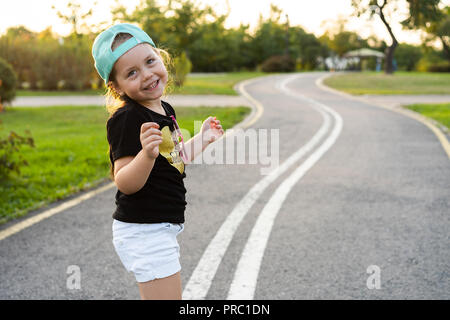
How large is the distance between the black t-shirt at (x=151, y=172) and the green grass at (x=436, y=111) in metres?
11.6

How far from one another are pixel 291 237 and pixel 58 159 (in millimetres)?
5600

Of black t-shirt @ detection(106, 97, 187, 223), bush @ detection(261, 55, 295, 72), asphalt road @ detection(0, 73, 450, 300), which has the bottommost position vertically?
asphalt road @ detection(0, 73, 450, 300)

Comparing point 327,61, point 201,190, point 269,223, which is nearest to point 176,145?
point 269,223

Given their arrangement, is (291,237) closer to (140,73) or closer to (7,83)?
(140,73)

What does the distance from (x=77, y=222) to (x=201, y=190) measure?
6.17 ft

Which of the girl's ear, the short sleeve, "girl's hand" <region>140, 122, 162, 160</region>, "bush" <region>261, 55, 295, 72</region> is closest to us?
"girl's hand" <region>140, 122, 162, 160</region>

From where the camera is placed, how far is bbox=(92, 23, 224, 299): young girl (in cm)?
203

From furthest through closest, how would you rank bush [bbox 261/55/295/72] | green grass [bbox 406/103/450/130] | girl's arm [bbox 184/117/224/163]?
bush [bbox 261/55/295/72] < green grass [bbox 406/103/450/130] < girl's arm [bbox 184/117/224/163]

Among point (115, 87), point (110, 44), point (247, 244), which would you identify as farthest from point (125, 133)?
point (247, 244)

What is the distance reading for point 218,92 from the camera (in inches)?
1033

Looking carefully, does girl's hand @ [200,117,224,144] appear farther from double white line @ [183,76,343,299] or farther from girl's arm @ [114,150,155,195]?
double white line @ [183,76,343,299]

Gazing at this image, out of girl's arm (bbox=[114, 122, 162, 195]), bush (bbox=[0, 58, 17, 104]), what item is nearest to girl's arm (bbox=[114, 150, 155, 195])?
girl's arm (bbox=[114, 122, 162, 195])

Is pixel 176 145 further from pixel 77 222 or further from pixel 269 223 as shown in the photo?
pixel 77 222

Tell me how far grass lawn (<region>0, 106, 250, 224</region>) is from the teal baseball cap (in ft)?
12.7
